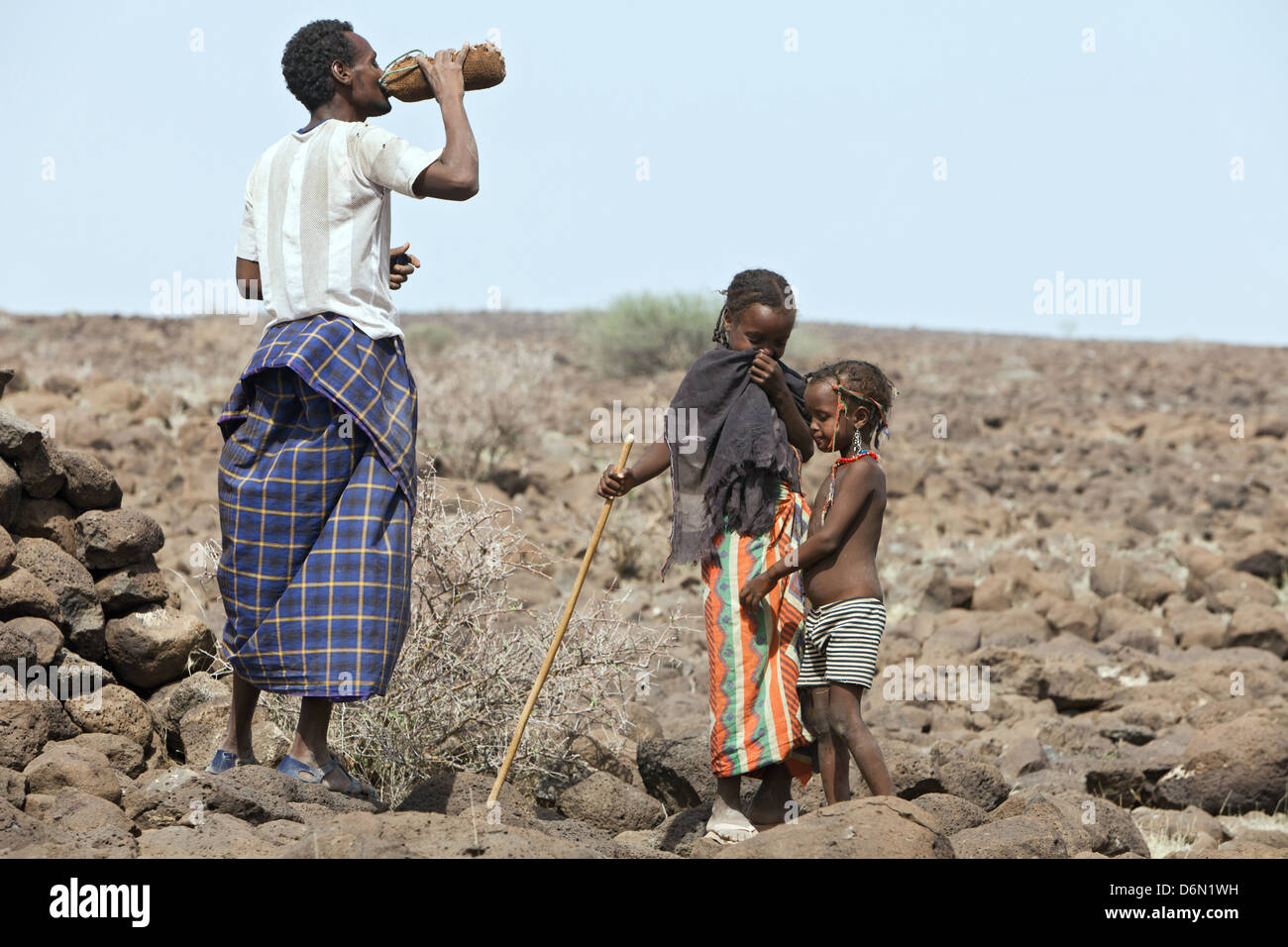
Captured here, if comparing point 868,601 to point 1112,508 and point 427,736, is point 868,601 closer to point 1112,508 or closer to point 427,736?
point 427,736

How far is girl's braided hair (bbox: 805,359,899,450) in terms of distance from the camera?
432 centimetres

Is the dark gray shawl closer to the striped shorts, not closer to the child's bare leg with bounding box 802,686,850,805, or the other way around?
the striped shorts

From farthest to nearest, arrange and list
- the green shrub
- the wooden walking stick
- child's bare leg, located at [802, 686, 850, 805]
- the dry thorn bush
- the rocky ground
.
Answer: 1. the green shrub
2. the dry thorn bush
3. child's bare leg, located at [802, 686, 850, 805]
4. the wooden walking stick
5. the rocky ground

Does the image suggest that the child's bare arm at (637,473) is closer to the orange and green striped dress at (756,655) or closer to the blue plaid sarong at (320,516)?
the orange and green striped dress at (756,655)

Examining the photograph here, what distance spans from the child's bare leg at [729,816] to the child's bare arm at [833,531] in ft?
1.76

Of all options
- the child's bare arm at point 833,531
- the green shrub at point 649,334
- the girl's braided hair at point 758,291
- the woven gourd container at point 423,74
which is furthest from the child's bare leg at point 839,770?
the green shrub at point 649,334

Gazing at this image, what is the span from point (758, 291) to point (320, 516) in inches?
56.4

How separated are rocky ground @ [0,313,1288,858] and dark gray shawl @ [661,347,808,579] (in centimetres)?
94

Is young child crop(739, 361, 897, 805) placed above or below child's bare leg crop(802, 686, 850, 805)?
above

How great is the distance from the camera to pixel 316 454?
4.04m

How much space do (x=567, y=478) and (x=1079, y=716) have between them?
6969 mm

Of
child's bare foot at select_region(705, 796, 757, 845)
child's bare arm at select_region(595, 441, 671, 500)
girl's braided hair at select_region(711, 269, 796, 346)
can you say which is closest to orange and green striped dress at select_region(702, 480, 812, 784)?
child's bare foot at select_region(705, 796, 757, 845)

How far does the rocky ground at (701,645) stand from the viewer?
379cm

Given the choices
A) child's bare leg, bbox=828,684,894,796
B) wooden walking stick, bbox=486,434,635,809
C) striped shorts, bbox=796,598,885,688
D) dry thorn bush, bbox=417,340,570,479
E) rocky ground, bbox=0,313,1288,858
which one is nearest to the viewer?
rocky ground, bbox=0,313,1288,858
